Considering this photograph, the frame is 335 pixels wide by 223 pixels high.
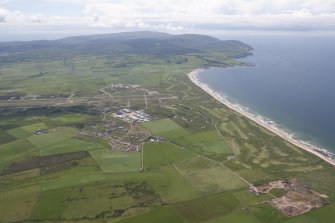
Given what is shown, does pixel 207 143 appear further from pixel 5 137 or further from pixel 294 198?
pixel 5 137

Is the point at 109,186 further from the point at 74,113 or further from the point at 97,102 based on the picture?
the point at 97,102

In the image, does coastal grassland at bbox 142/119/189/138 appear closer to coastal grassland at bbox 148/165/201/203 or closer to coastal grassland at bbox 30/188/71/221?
coastal grassland at bbox 148/165/201/203

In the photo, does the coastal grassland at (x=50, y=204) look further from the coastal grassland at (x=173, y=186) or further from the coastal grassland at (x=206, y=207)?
the coastal grassland at (x=206, y=207)

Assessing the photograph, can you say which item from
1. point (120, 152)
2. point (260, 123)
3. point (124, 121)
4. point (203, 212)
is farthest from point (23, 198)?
point (260, 123)

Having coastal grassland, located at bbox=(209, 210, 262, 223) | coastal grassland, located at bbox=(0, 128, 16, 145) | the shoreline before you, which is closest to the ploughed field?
coastal grassland, located at bbox=(209, 210, 262, 223)

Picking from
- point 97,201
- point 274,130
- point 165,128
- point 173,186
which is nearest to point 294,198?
point 173,186

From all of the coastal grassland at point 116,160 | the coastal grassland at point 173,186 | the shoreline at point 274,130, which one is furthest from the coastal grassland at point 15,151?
the shoreline at point 274,130
